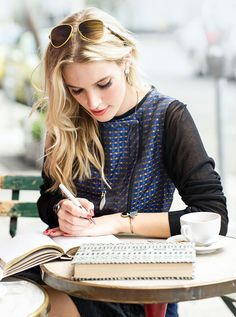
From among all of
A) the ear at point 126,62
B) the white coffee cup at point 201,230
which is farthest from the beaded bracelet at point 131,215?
the ear at point 126,62

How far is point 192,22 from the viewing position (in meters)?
6.95

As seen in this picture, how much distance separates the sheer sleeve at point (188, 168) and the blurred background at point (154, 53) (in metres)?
3.65

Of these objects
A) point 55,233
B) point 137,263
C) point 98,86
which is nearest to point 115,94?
point 98,86

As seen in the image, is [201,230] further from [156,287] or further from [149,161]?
[149,161]

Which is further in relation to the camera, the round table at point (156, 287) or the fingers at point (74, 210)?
the fingers at point (74, 210)

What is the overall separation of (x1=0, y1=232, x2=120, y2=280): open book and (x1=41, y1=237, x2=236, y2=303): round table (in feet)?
0.35

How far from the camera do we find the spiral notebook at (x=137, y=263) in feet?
5.37

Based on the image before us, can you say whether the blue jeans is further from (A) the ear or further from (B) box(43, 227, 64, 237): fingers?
(A) the ear

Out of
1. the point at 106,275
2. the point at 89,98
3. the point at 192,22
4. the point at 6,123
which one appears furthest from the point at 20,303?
the point at 6,123

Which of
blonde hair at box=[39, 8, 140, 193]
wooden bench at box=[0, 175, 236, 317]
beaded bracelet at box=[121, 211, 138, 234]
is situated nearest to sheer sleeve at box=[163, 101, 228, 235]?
beaded bracelet at box=[121, 211, 138, 234]

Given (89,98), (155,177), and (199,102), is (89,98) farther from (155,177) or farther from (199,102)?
(199,102)

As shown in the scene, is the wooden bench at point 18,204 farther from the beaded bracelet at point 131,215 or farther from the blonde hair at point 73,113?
the beaded bracelet at point 131,215

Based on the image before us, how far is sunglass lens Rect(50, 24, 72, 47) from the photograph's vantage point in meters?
2.12

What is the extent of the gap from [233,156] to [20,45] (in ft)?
8.63
